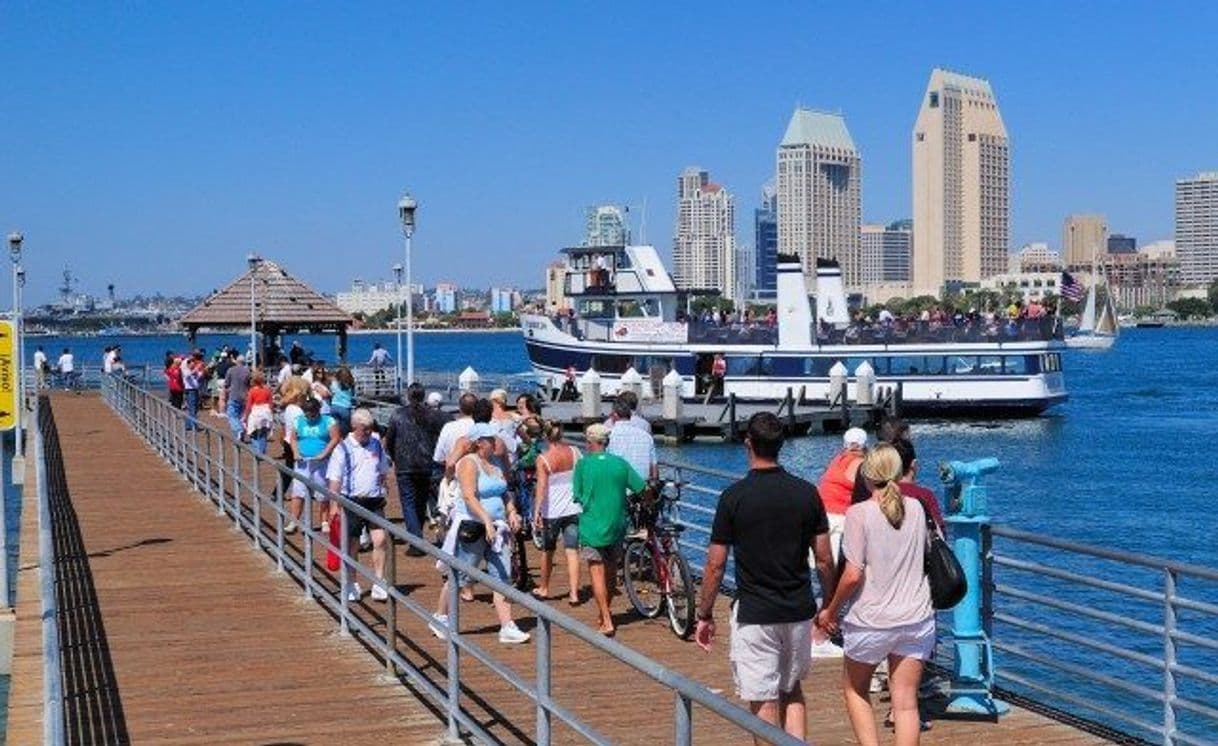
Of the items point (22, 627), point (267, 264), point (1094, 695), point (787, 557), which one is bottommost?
point (1094, 695)

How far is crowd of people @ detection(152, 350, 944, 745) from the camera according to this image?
7488 millimetres

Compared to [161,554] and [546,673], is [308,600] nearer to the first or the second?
[161,554]

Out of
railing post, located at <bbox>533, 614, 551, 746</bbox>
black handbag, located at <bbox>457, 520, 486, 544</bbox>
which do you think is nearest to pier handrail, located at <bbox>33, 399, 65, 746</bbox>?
railing post, located at <bbox>533, 614, 551, 746</bbox>

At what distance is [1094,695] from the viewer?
16656 mm

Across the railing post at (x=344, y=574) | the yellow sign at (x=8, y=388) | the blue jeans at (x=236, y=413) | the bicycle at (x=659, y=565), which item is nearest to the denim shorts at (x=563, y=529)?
the bicycle at (x=659, y=565)

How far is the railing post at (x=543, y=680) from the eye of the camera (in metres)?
7.19

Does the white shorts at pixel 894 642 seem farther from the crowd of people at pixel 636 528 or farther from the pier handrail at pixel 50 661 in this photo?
the pier handrail at pixel 50 661

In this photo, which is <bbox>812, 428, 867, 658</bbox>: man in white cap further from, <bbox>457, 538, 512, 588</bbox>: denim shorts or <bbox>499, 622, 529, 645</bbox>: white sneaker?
<bbox>457, 538, 512, 588</bbox>: denim shorts

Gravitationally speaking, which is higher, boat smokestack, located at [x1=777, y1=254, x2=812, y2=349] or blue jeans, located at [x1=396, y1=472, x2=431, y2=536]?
boat smokestack, located at [x1=777, y1=254, x2=812, y2=349]

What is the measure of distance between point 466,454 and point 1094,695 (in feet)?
27.8

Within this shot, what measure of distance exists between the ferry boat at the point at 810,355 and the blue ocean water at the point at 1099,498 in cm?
152

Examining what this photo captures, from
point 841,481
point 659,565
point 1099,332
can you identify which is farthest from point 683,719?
point 1099,332

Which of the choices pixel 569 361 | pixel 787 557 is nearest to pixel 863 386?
pixel 569 361

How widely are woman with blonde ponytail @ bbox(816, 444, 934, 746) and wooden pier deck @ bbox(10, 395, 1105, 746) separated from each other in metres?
1.29
